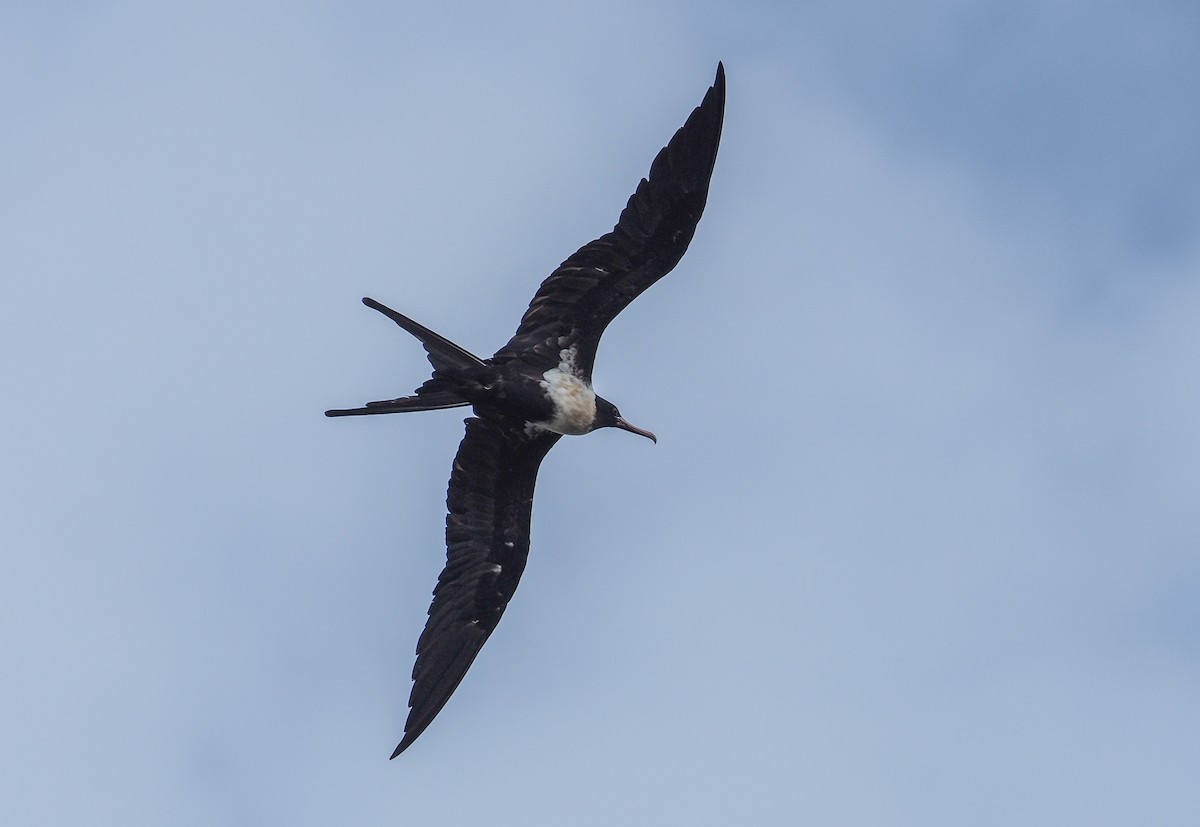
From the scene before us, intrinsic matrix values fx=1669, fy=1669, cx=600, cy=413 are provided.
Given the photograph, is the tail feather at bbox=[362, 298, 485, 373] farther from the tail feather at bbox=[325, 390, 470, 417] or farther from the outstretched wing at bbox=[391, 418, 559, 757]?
the outstretched wing at bbox=[391, 418, 559, 757]

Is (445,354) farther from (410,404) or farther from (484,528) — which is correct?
(484,528)

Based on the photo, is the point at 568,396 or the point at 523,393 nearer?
the point at 523,393

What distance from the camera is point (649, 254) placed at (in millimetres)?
13852

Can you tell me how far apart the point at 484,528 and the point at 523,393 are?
4.87ft

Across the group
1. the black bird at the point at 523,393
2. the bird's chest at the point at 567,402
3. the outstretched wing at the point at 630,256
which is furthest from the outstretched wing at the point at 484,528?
the outstretched wing at the point at 630,256

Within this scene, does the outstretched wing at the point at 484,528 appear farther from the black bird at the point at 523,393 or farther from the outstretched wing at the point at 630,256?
the outstretched wing at the point at 630,256

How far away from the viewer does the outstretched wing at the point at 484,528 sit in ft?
47.3

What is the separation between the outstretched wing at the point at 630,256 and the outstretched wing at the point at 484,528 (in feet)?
2.72

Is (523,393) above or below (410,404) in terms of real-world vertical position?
above

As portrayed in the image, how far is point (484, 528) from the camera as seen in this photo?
47.9 ft

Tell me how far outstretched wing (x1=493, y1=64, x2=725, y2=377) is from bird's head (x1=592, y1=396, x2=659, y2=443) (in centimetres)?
38

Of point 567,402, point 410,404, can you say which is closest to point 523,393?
point 567,402

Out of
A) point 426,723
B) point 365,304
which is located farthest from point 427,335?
point 426,723

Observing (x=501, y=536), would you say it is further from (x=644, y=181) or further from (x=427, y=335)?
(x=644, y=181)
